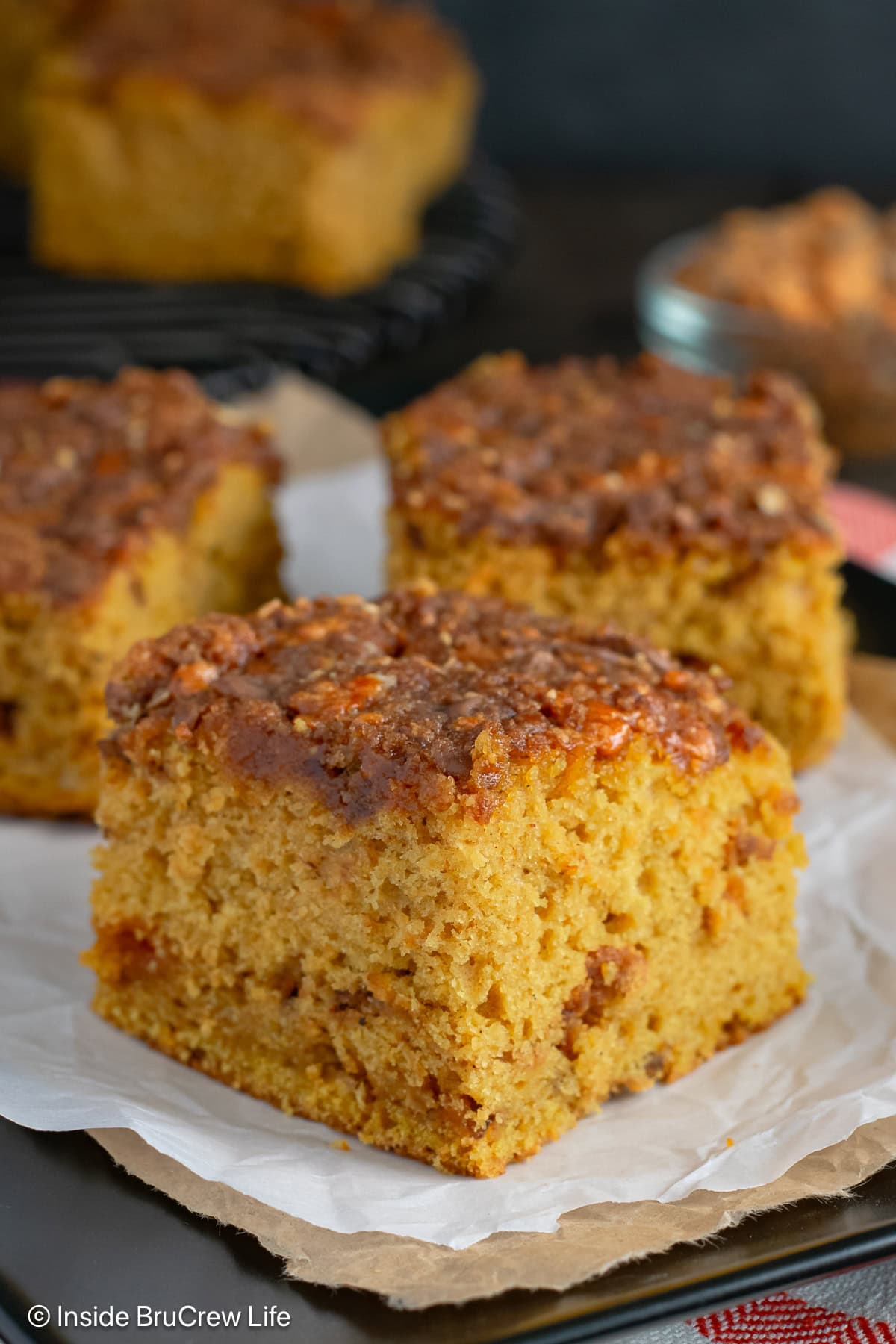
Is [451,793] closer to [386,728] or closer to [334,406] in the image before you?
[386,728]

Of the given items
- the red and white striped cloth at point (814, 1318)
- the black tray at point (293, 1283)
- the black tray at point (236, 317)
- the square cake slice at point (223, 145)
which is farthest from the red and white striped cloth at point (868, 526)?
the black tray at point (293, 1283)

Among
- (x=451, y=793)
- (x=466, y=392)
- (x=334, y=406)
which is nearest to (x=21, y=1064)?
(x=451, y=793)

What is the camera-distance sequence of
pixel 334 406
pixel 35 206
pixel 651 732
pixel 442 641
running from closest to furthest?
1. pixel 651 732
2. pixel 442 641
3. pixel 334 406
4. pixel 35 206

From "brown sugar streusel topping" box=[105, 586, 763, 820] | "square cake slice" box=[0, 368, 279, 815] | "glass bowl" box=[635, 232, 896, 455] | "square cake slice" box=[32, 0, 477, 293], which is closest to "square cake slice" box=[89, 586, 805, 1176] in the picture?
"brown sugar streusel topping" box=[105, 586, 763, 820]

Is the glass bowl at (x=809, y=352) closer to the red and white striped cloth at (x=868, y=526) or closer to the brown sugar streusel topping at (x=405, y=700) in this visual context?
the red and white striped cloth at (x=868, y=526)

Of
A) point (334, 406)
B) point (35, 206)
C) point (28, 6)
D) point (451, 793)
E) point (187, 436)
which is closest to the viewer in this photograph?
point (451, 793)

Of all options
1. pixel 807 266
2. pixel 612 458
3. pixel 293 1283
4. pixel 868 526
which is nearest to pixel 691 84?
pixel 807 266

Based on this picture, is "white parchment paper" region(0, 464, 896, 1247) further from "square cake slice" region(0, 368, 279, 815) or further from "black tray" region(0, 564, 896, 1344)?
"square cake slice" region(0, 368, 279, 815)

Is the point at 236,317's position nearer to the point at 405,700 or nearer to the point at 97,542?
the point at 97,542
